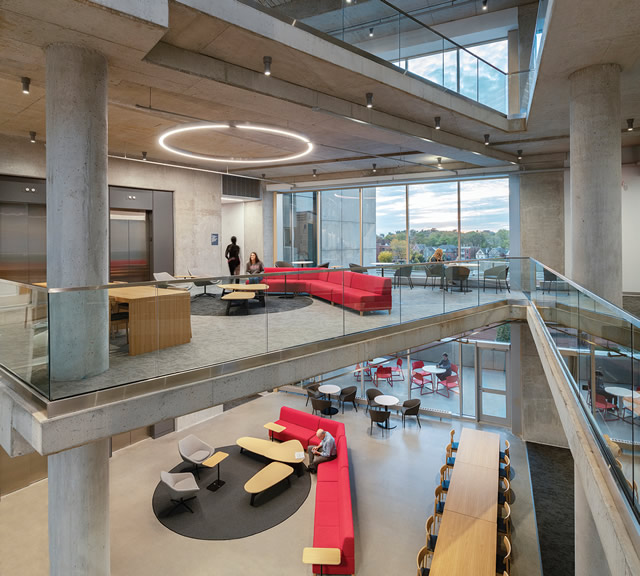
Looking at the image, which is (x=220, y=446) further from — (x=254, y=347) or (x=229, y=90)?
(x=229, y=90)

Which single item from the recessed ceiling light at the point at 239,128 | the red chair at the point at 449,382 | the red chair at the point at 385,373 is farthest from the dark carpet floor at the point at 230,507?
the recessed ceiling light at the point at 239,128

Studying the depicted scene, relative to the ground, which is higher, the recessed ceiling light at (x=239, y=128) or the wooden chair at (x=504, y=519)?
the recessed ceiling light at (x=239, y=128)

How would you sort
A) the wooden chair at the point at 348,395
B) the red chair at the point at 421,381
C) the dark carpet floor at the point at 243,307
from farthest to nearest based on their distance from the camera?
1. the red chair at the point at 421,381
2. the wooden chair at the point at 348,395
3. the dark carpet floor at the point at 243,307

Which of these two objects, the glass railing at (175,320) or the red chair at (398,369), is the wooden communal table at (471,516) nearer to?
the glass railing at (175,320)

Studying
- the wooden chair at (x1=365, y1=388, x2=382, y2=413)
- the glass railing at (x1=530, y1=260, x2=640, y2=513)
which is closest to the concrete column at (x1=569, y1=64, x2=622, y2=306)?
the glass railing at (x1=530, y1=260, x2=640, y2=513)

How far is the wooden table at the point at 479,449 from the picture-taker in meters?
10.7

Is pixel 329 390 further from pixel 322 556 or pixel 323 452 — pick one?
pixel 322 556

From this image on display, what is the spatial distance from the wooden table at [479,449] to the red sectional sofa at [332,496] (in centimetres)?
314

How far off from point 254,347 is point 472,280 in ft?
23.5

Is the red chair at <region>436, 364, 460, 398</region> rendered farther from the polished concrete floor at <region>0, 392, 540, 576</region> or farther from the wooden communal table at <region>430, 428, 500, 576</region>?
the wooden communal table at <region>430, 428, 500, 576</region>

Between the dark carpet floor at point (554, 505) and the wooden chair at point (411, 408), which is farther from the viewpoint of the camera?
the wooden chair at point (411, 408)

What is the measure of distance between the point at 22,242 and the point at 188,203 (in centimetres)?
560

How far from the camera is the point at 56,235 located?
5289 mm

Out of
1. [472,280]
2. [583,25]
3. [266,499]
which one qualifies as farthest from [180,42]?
[266,499]
